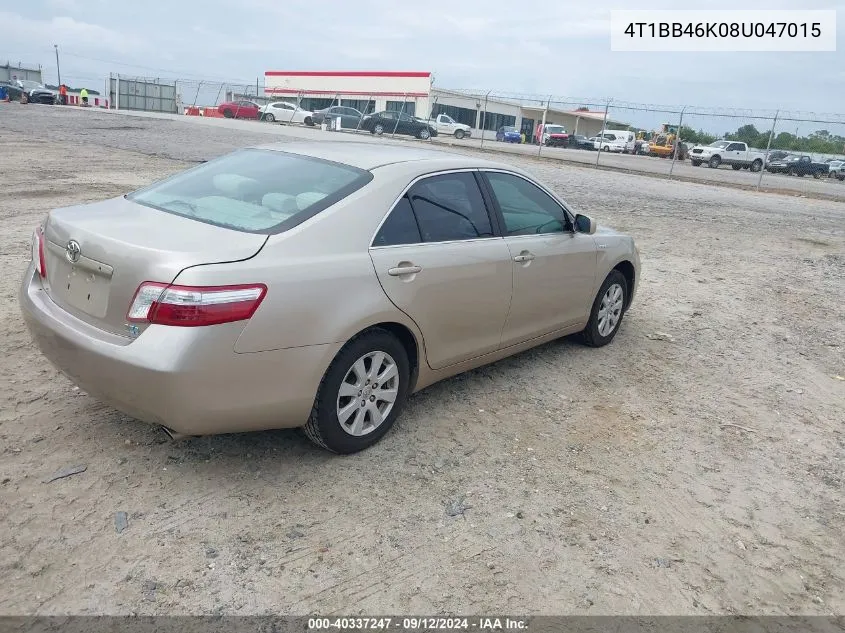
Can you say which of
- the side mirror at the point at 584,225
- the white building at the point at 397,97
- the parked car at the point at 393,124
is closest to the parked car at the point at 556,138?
the white building at the point at 397,97

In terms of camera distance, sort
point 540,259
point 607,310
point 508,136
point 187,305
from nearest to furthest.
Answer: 1. point 187,305
2. point 540,259
3. point 607,310
4. point 508,136

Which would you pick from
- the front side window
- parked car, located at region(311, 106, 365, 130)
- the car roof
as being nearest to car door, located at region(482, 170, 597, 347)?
the front side window

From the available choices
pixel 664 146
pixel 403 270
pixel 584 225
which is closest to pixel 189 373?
pixel 403 270

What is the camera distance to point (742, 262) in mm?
9672

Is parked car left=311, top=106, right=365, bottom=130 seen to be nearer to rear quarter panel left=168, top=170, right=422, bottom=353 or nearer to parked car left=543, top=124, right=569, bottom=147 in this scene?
parked car left=543, top=124, right=569, bottom=147

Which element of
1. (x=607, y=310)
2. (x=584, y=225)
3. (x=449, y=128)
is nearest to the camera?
(x=584, y=225)

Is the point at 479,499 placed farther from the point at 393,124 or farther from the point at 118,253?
the point at 393,124

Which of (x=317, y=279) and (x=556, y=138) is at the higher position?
(x=556, y=138)

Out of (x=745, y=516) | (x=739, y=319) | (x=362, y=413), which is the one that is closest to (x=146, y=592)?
(x=362, y=413)

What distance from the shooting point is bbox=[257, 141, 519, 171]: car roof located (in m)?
4.14

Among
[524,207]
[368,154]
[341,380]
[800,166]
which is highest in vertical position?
[800,166]

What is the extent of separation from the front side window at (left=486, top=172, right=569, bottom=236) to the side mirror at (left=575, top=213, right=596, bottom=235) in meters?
0.11

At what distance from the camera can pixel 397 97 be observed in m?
47.6

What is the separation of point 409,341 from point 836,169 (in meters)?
40.7
